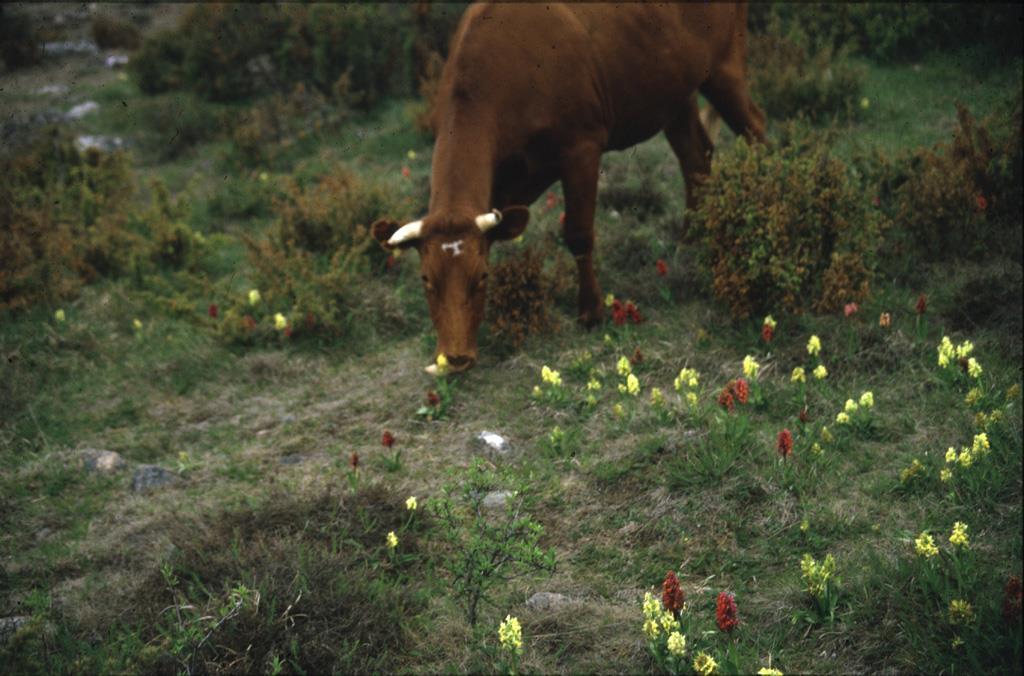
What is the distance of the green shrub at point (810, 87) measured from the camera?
920 centimetres

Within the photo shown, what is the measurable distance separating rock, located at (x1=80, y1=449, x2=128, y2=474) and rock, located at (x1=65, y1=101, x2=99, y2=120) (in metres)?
8.14

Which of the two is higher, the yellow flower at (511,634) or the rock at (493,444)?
the yellow flower at (511,634)

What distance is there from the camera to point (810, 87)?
9234 millimetres

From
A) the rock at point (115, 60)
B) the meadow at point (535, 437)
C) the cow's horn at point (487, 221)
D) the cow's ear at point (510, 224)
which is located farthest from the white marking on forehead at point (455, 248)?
the rock at point (115, 60)

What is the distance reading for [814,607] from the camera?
3541 mm

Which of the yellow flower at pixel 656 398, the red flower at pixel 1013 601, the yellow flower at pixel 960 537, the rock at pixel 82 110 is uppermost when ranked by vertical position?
the red flower at pixel 1013 601

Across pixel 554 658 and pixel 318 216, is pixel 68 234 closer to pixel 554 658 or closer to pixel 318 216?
pixel 318 216

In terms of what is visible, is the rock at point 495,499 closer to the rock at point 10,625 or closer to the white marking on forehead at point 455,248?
the white marking on forehead at point 455,248

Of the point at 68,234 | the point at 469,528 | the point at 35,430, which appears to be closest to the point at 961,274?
the point at 469,528

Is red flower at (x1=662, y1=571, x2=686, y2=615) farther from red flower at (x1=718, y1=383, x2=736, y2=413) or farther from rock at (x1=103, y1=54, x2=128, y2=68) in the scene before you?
rock at (x1=103, y1=54, x2=128, y2=68)

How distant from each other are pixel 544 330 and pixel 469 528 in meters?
2.21

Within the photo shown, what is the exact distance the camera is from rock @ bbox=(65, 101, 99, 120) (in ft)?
39.0

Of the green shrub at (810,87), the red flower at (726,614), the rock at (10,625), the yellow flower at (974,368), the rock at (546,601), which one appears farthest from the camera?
the green shrub at (810,87)

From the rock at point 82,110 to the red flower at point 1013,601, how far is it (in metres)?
12.1
